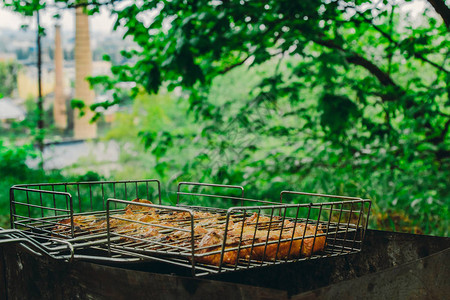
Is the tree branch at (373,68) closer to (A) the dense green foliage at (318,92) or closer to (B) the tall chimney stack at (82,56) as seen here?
(A) the dense green foliage at (318,92)

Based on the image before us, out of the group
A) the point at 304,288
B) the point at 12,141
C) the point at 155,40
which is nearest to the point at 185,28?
the point at 155,40

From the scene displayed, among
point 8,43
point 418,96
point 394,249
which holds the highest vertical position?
point 8,43

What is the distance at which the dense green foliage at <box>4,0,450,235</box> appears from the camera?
3264mm

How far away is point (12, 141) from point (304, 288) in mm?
7133

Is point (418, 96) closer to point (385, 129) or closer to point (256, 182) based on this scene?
point (385, 129)

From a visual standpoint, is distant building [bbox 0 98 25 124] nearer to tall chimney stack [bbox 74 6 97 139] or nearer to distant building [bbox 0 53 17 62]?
distant building [bbox 0 53 17 62]

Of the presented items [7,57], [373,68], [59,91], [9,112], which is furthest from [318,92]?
[7,57]

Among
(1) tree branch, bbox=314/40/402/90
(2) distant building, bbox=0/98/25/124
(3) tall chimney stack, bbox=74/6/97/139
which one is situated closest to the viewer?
(1) tree branch, bbox=314/40/402/90

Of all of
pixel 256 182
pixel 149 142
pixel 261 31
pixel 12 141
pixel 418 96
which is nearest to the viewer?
pixel 261 31

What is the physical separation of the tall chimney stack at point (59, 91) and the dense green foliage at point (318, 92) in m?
5.35

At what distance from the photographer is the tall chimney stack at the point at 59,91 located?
9453mm

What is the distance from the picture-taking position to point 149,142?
15.0 ft

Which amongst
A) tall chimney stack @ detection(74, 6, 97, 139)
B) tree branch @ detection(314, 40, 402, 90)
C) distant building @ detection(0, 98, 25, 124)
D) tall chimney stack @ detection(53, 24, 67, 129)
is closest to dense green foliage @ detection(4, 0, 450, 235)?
tree branch @ detection(314, 40, 402, 90)

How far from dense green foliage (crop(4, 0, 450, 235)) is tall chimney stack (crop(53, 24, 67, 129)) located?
5.35 metres
